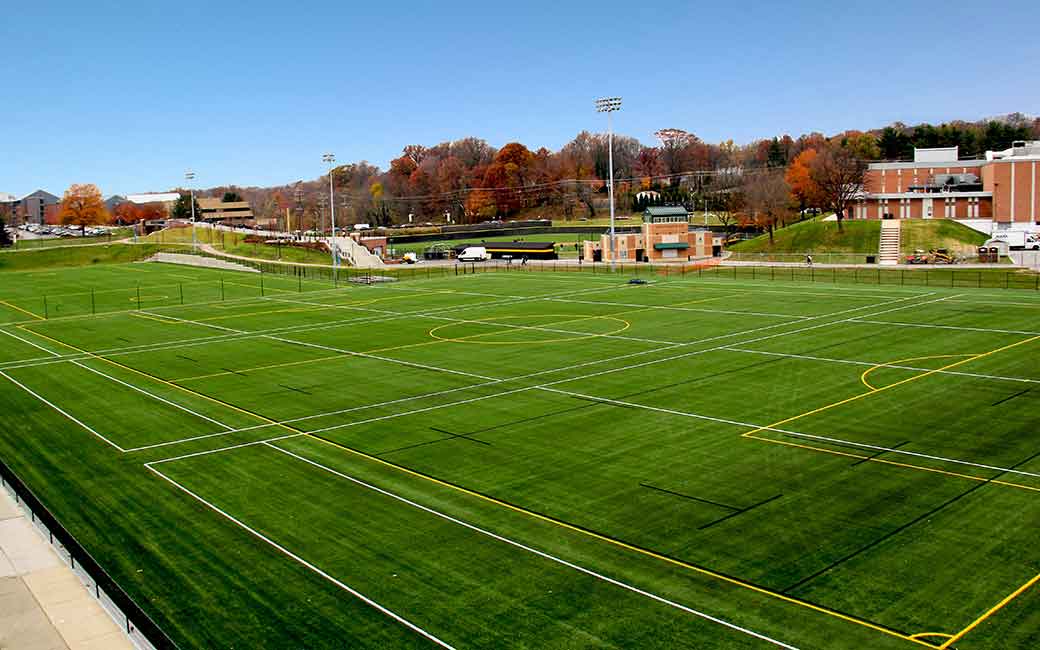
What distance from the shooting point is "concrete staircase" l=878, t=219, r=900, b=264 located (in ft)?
305

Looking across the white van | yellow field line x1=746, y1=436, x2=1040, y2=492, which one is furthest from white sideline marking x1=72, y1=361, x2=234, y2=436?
the white van

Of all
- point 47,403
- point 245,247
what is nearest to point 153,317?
point 47,403

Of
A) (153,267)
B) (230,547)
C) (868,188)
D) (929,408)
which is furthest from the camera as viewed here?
(868,188)

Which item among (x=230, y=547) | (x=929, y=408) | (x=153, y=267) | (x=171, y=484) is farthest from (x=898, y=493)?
(x=153, y=267)

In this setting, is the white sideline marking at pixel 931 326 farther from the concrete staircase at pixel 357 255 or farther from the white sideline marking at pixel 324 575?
the concrete staircase at pixel 357 255

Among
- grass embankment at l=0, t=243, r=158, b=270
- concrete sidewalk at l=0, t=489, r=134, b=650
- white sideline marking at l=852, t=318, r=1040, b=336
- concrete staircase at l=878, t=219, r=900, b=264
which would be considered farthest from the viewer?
grass embankment at l=0, t=243, r=158, b=270

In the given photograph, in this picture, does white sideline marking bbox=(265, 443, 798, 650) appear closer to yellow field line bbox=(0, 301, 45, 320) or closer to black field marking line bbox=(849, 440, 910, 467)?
black field marking line bbox=(849, 440, 910, 467)

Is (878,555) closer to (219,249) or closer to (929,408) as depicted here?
(929,408)

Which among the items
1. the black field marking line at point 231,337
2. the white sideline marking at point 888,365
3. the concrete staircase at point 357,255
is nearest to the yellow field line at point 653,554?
the white sideline marking at point 888,365

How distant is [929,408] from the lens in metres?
30.6

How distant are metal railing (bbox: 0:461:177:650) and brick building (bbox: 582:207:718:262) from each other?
257 feet

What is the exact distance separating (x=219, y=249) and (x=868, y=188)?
3449 inches

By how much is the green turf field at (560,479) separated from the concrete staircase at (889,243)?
4353cm

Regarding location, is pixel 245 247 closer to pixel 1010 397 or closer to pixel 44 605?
pixel 1010 397
